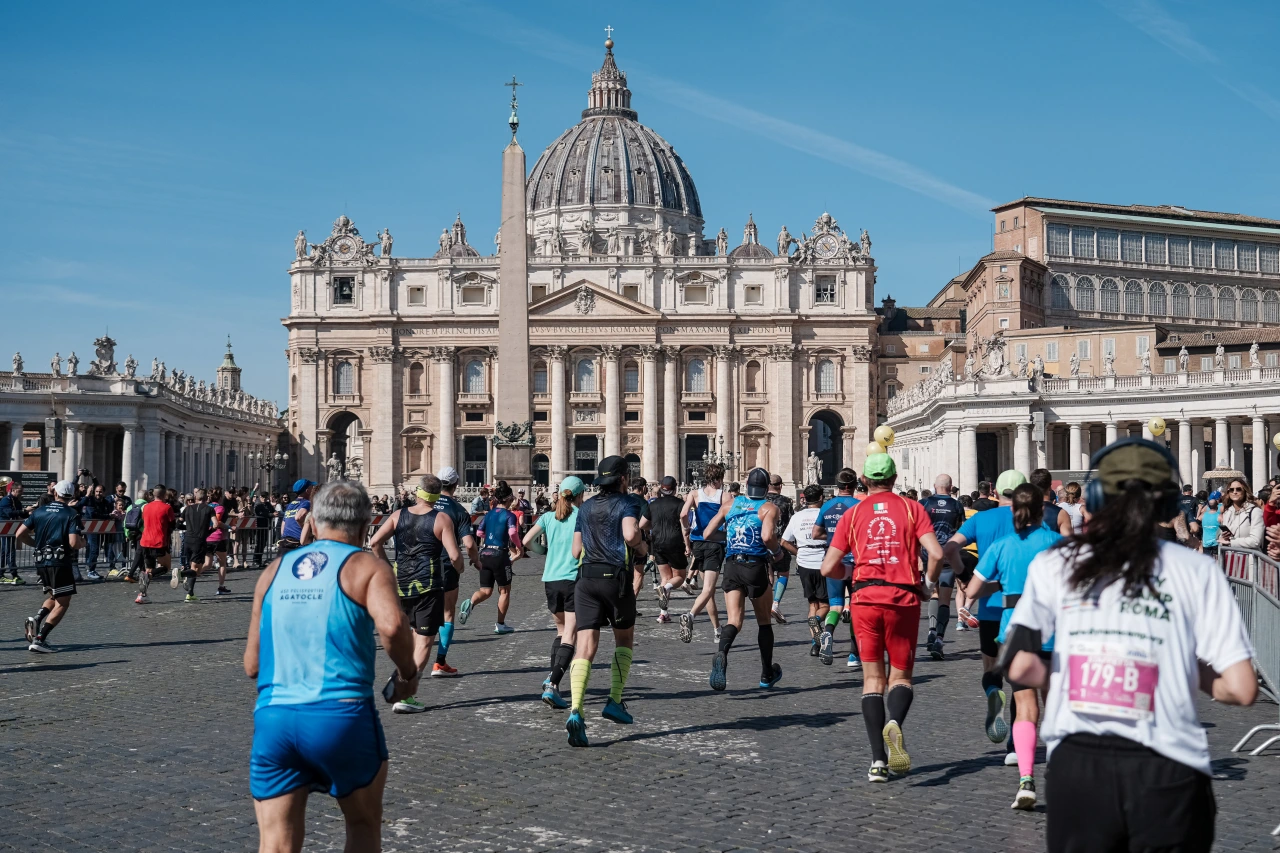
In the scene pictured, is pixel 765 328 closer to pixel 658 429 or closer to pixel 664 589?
pixel 658 429

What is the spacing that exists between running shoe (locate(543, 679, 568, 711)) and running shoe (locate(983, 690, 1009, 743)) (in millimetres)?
3277

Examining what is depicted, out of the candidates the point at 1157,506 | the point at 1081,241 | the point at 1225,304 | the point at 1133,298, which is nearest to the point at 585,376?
the point at 1081,241

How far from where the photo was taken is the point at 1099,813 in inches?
148

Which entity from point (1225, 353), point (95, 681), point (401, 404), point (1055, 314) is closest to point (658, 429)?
point (401, 404)

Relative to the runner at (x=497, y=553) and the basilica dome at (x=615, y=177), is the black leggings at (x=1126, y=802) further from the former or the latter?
the basilica dome at (x=615, y=177)

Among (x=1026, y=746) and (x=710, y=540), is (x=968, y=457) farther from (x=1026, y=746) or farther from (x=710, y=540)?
(x=1026, y=746)

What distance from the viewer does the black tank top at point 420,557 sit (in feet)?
35.1

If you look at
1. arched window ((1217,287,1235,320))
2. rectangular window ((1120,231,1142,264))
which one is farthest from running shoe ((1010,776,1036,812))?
arched window ((1217,287,1235,320))

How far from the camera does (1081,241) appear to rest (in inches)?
3105

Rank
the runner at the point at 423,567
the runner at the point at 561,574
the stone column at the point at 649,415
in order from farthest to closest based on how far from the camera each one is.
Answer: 1. the stone column at the point at 649,415
2. the runner at the point at 423,567
3. the runner at the point at 561,574

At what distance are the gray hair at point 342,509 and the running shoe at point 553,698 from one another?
5470 millimetres

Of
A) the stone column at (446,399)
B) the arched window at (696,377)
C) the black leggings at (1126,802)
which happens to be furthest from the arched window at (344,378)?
the black leggings at (1126,802)

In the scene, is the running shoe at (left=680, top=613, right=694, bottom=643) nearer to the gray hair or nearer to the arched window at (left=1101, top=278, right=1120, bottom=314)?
the gray hair

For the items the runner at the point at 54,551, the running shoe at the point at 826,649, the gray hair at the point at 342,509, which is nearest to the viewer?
the gray hair at the point at 342,509
